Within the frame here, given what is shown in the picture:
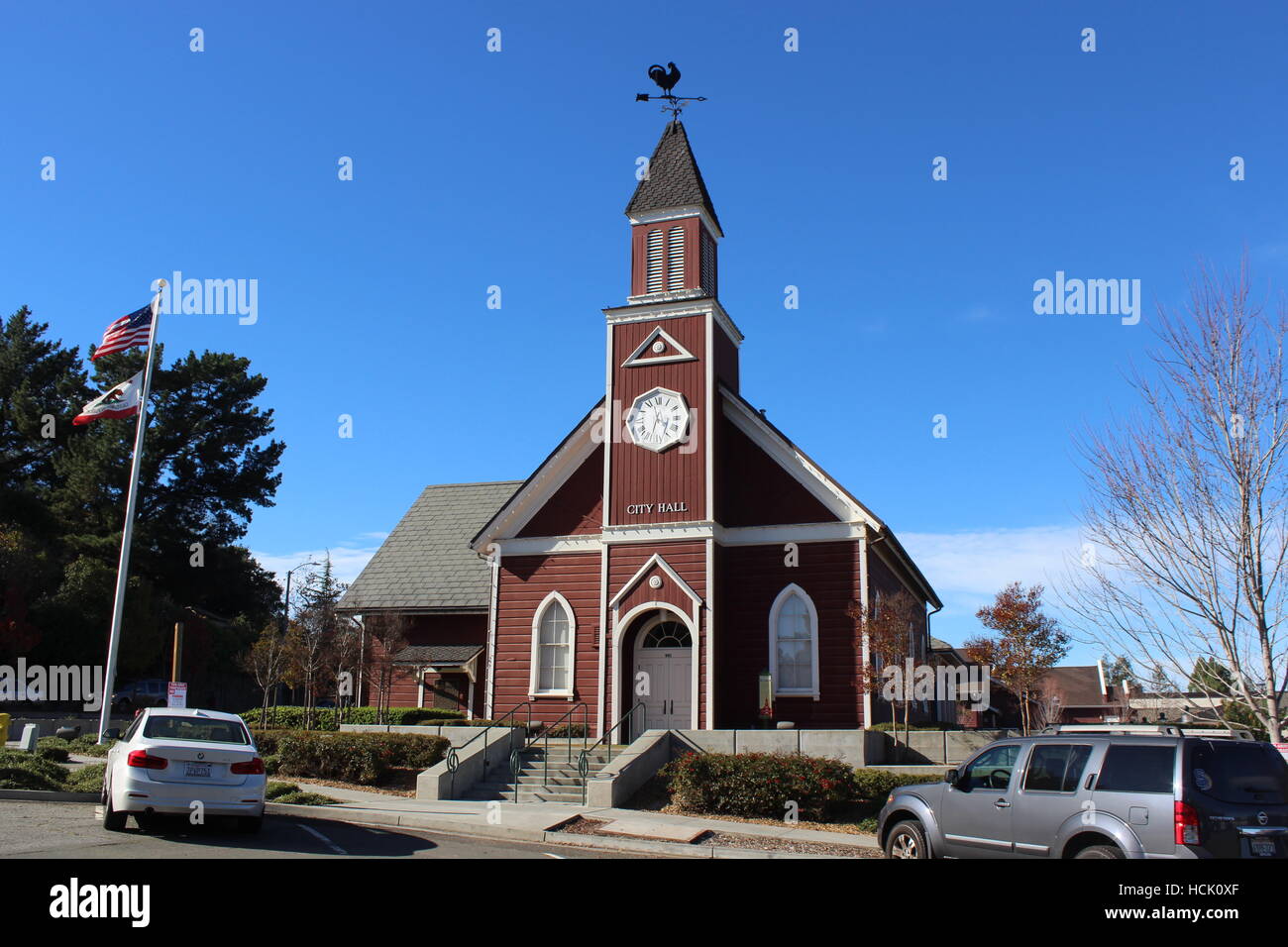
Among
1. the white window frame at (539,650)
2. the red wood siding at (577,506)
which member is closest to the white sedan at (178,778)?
the white window frame at (539,650)

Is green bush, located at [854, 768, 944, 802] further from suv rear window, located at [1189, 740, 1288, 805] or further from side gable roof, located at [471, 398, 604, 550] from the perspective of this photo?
side gable roof, located at [471, 398, 604, 550]

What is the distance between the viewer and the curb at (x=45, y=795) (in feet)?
51.7

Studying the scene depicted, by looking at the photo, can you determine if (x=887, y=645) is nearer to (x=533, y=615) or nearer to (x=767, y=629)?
(x=767, y=629)

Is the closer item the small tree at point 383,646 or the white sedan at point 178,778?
the white sedan at point 178,778

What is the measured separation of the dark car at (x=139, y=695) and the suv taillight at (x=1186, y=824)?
1770 inches

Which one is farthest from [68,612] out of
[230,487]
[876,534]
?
[876,534]

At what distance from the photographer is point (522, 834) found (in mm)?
14703

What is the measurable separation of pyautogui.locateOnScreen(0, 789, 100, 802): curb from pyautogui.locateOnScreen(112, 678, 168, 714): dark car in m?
31.5

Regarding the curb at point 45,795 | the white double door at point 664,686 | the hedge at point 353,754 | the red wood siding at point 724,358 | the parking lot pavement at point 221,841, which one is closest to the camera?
the parking lot pavement at point 221,841

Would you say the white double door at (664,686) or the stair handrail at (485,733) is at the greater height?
the white double door at (664,686)

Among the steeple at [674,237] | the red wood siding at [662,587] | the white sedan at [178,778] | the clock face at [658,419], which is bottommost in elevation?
the white sedan at [178,778]

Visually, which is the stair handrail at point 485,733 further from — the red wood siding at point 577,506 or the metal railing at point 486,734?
the red wood siding at point 577,506

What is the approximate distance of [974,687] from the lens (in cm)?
2666

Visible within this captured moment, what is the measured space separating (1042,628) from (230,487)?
140 ft
